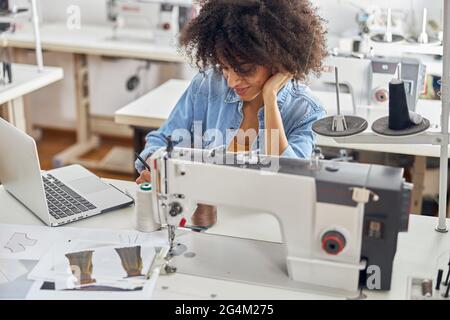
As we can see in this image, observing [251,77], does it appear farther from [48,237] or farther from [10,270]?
[10,270]

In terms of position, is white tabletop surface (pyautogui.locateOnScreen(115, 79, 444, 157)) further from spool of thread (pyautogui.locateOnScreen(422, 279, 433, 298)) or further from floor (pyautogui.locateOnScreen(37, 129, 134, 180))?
floor (pyautogui.locateOnScreen(37, 129, 134, 180))

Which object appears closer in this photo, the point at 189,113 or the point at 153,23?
the point at 189,113

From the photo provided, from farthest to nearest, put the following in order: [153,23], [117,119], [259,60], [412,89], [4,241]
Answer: [153,23], [117,119], [412,89], [259,60], [4,241]

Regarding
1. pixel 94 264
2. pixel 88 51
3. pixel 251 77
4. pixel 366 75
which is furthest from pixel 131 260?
pixel 88 51

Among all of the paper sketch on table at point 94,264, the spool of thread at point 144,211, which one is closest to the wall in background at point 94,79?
the spool of thread at point 144,211

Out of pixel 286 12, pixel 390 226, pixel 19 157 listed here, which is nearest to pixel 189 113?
pixel 286 12

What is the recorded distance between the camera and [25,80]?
2.97 m

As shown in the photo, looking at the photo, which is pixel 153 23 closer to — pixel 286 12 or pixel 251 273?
pixel 286 12

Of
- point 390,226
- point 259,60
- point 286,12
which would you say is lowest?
point 390,226

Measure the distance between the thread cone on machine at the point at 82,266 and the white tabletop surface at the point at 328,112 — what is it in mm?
1228

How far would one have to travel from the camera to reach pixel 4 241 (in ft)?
5.21

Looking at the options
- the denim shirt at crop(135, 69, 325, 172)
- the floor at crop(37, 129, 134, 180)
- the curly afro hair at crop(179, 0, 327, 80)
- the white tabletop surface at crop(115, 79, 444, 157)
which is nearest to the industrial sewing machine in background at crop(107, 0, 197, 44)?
the white tabletop surface at crop(115, 79, 444, 157)

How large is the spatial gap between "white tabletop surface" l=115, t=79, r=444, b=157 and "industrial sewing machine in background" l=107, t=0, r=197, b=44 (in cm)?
73

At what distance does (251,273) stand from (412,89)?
1241mm
